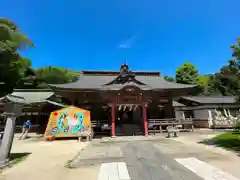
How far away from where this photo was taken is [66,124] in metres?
10.9

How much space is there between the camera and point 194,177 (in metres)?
3.75

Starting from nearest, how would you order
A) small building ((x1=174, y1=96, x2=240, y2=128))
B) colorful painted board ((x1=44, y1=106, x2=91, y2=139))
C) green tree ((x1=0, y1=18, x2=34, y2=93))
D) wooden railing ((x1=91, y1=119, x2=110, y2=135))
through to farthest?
colorful painted board ((x1=44, y1=106, x2=91, y2=139)) < wooden railing ((x1=91, y1=119, x2=110, y2=135)) < small building ((x1=174, y1=96, x2=240, y2=128)) < green tree ((x1=0, y1=18, x2=34, y2=93))

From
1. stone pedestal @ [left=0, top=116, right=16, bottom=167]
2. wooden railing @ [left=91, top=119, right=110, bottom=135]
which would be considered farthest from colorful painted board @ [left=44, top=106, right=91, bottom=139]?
stone pedestal @ [left=0, top=116, right=16, bottom=167]

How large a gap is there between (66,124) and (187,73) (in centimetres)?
3875

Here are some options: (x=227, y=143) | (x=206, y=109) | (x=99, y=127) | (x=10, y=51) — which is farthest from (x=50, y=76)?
(x=227, y=143)

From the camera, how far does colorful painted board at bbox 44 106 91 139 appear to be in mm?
10727

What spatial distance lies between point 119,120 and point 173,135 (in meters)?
6.84

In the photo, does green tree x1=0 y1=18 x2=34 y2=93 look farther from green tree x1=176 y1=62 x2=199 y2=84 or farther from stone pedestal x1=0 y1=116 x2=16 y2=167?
green tree x1=176 y1=62 x2=199 y2=84

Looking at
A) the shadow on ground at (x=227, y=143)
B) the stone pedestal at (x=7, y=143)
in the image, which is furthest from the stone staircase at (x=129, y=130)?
the stone pedestal at (x=7, y=143)

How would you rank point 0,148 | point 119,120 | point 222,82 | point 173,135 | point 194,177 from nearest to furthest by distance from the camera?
point 194,177
point 0,148
point 173,135
point 119,120
point 222,82

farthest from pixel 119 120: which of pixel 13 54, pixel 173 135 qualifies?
pixel 13 54

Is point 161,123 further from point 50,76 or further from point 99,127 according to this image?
point 50,76

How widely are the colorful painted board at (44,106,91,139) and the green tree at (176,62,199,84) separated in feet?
→ 115

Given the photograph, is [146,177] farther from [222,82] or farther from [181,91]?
[222,82]
